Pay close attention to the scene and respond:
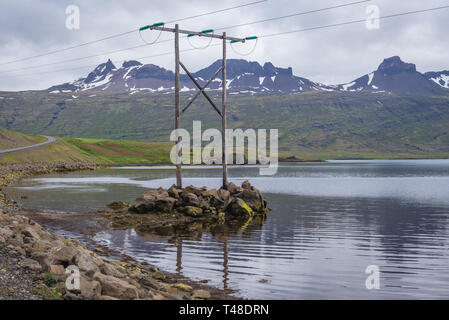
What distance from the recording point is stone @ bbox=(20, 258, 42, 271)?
13.3 meters

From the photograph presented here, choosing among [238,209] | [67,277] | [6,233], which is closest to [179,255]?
[6,233]

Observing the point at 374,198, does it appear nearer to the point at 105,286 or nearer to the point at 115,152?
the point at 105,286

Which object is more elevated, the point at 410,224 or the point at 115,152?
the point at 115,152

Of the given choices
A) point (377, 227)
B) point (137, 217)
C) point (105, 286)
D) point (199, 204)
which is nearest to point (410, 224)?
point (377, 227)

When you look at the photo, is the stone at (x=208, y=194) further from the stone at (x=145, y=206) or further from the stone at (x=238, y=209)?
the stone at (x=145, y=206)

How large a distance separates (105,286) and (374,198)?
48.1 meters

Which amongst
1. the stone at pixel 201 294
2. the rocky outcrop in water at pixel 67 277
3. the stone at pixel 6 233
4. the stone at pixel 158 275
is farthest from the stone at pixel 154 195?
the stone at pixel 201 294

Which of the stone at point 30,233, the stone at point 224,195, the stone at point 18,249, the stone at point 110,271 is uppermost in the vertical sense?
the stone at point 224,195

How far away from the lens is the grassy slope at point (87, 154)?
11888cm

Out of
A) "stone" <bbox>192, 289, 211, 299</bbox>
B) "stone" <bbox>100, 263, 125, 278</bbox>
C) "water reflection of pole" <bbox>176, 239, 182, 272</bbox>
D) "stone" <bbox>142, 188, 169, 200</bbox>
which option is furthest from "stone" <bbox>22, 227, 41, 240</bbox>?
"stone" <bbox>142, 188, 169, 200</bbox>

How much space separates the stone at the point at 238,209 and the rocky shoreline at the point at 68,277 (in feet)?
56.9

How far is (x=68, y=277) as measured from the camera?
12508 millimetres
